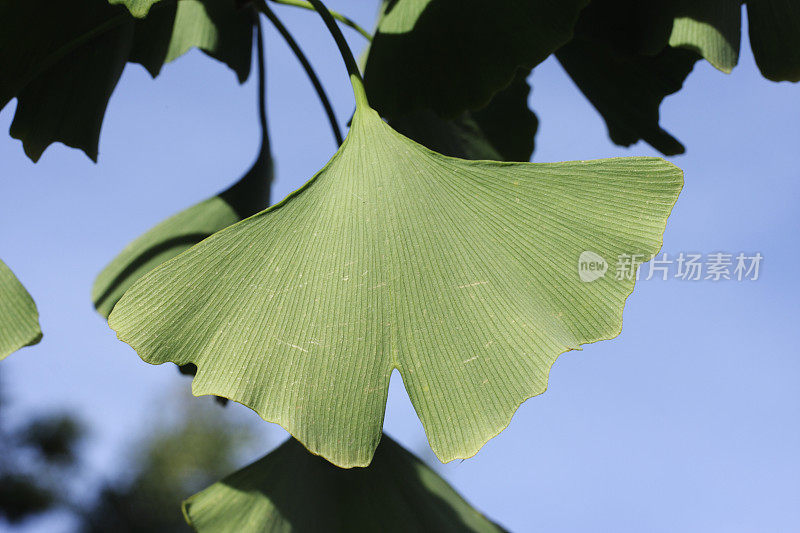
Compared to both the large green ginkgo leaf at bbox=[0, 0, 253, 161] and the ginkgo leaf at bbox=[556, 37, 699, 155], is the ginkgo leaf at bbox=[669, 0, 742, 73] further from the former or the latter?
the large green ginkgo leaf at bbox=[0, 0, 253, 161]

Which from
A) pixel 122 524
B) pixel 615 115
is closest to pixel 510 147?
pixel 615 115

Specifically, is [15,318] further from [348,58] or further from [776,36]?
[776,36]

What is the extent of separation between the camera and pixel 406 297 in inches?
23.7

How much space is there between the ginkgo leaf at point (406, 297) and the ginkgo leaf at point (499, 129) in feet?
1.68

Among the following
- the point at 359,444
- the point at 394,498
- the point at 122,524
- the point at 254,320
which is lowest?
the point at 122,524

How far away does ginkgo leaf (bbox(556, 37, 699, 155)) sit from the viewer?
988 mm

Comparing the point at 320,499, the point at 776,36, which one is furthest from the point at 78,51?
the point at 776,36

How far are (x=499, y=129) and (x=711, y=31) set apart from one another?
1.51ft

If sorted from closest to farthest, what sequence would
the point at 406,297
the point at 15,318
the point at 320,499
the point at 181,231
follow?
the point at 406,297, the point at 15,318, the point at 320,499, the point at 181,231

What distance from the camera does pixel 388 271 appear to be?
2.00 feet

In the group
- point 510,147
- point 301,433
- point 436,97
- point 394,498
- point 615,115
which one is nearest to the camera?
point 301,433

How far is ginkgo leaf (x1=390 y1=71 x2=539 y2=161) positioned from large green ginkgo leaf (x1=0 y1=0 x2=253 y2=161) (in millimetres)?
436

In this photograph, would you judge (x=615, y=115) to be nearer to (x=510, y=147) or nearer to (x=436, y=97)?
(x=510, y=147)

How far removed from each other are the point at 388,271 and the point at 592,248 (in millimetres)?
198
